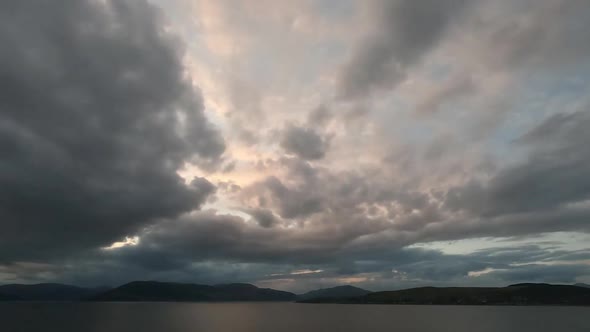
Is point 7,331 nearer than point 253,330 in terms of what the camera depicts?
Yes

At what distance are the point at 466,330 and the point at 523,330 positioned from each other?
33515mm

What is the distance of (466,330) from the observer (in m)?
166

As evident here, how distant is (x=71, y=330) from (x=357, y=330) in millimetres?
131708

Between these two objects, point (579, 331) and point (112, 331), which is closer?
point (112, 331)

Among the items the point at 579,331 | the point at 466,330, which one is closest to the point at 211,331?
the point at 466,330

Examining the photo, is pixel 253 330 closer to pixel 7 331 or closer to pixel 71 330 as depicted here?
pixel 71 330

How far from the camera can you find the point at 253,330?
556 ft

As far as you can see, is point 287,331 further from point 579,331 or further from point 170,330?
point 579,331

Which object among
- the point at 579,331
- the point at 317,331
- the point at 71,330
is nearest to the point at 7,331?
the point at 71,330

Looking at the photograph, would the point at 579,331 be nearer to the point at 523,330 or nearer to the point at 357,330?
the point at 523,330

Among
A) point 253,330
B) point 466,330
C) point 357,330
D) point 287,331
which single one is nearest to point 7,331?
point 253,330

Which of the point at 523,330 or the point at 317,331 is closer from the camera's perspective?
the point at 317,331

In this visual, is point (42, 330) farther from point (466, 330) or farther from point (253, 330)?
point (466, 330)

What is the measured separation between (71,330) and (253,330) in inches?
3277
